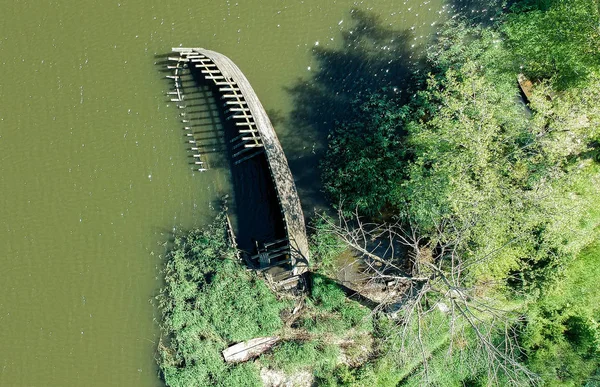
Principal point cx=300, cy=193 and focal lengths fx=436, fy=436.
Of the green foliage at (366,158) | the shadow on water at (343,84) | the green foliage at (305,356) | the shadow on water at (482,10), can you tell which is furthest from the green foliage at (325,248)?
the shadow on water at (482,10)

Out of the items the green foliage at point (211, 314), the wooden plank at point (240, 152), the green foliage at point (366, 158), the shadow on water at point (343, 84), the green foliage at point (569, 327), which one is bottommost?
the green foliage at point (569, 327)

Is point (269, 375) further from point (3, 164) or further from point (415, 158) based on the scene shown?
point (3, 164)

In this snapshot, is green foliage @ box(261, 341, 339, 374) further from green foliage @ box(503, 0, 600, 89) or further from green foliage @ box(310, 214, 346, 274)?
green foliage @ box(503, 0, 600, 89)

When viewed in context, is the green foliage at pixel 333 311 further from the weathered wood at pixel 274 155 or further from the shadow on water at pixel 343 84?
the shadow on water at pixel 343 84

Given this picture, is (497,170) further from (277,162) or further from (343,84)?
(277,162)

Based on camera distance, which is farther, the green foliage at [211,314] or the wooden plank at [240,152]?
the wooden plank at [240,152]

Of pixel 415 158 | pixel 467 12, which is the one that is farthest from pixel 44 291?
pixel 467 12
